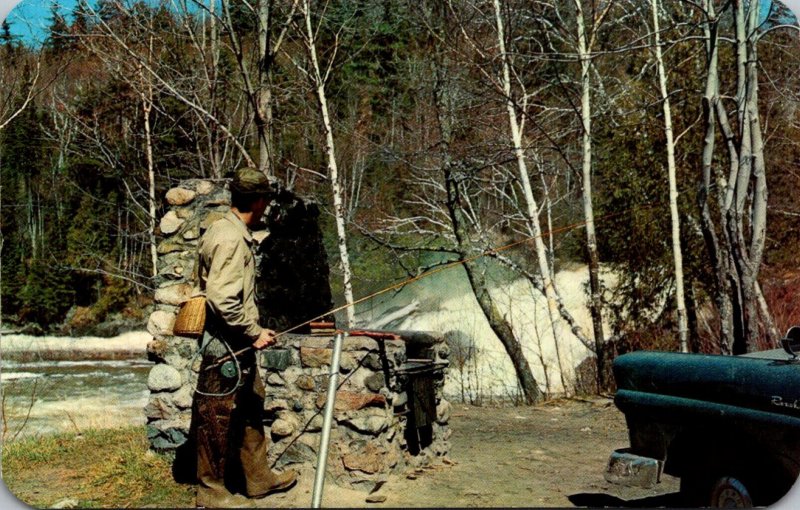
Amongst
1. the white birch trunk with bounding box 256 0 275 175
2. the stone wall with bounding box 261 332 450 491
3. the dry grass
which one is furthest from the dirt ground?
the white birch trunk with bounding box 256 0 275 175

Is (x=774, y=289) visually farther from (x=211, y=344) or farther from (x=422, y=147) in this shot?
(x=211, y=344)

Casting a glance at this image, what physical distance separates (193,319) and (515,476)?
2409 millimetres

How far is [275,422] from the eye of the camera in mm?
4891

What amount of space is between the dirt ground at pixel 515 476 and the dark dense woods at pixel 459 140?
267cm

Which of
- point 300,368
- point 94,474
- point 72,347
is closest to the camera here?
point 300,368

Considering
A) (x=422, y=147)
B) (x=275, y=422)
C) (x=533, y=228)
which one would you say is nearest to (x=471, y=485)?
(x=275, y=422)

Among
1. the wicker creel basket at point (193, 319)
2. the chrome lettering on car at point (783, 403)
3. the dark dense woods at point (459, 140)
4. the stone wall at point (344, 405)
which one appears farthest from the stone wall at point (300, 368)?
A: the dark dense woods at point (459, 140)

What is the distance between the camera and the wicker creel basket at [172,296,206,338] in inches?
154

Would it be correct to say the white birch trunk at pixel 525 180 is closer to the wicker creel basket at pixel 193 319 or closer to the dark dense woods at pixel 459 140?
the dark dense woods at pixel 459 140

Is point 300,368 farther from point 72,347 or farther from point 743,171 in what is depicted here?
point 72,347

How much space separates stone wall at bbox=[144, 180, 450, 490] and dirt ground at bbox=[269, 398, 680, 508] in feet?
0.62

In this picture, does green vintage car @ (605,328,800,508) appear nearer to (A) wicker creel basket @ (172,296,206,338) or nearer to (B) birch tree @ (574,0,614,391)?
(A) wicker creel basket @ (172,296,206,338)

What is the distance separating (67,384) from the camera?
10.9m

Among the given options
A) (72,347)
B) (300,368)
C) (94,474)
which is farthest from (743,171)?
(72,347)
